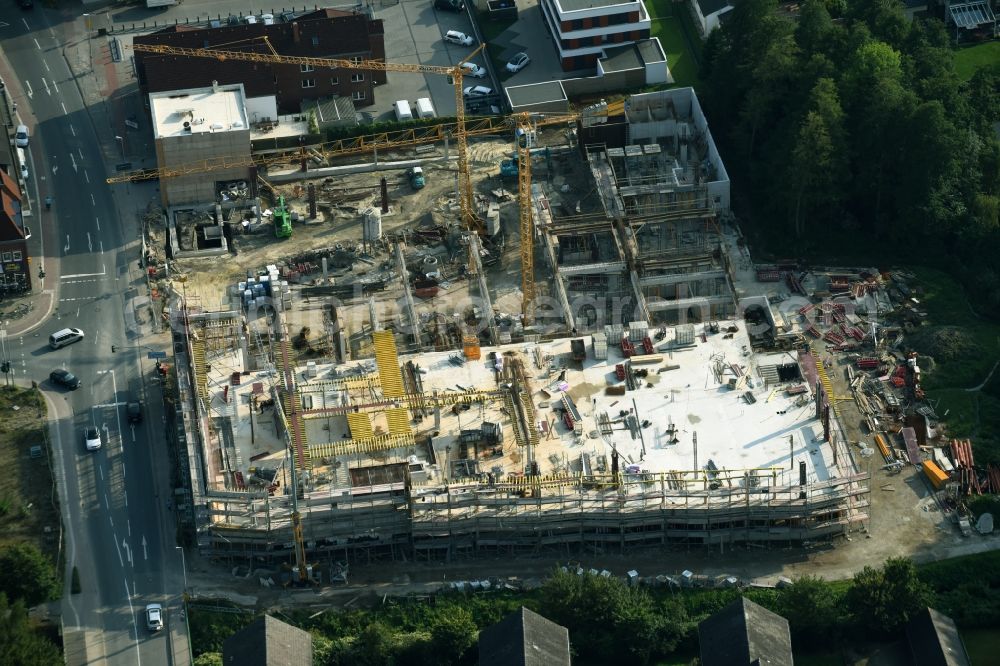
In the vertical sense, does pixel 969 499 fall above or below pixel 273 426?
below

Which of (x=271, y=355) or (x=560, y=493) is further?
(x=271, y=355)

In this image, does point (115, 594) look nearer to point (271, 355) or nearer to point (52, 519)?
point (52, 519)

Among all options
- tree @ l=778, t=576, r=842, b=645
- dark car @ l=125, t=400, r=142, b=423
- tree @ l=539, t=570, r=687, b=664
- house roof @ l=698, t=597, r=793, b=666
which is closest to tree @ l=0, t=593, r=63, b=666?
dark car @ l=125, t=400, r=142, b=423

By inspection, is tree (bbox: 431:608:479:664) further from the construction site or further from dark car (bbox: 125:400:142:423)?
dark car (bbox: 125:400:142:423)

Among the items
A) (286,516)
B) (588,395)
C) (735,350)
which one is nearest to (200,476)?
(286,516)

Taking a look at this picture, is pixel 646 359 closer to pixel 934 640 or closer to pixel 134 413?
pixel 934 640

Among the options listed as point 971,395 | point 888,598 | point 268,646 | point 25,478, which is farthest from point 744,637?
point 25,478

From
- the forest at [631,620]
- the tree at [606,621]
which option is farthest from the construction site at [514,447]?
the tree at [606,621]
